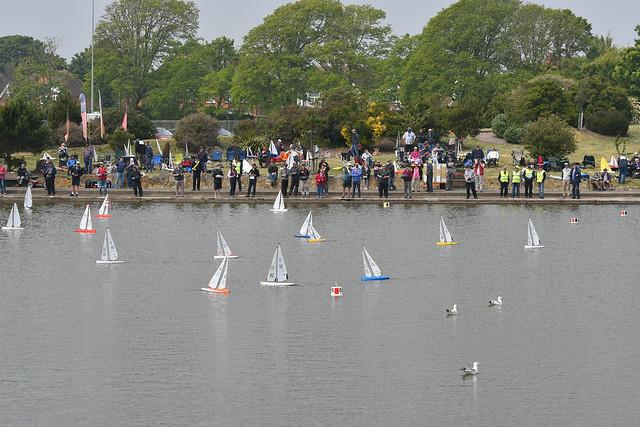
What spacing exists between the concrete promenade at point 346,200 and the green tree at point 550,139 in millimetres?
5611

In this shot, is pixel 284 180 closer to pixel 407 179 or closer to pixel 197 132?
pixel 407 179

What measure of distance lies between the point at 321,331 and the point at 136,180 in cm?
3362

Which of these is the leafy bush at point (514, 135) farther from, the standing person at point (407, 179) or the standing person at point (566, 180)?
the standing person at point (407, 179)

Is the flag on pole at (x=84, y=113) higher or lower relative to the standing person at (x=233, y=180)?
higher

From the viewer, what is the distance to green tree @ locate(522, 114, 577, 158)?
77.1 metres

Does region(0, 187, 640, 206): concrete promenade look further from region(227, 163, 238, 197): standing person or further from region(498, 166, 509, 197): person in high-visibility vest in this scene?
region(498, 166, 509, 197): person in high-visibility vest

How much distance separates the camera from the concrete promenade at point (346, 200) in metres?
69.2

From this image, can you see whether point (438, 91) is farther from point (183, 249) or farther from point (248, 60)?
point (183, 249)

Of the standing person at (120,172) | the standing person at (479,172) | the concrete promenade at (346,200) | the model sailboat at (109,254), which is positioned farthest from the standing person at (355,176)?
the model sailboat at (109,254)

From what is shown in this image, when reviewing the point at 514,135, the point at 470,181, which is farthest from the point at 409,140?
the point at 514,135

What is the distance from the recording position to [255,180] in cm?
6981

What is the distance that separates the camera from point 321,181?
69.3 m

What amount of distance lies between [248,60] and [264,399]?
9323 centimetres

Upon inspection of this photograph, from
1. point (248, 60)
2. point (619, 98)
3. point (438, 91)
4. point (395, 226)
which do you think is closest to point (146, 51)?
point (248, 60)
